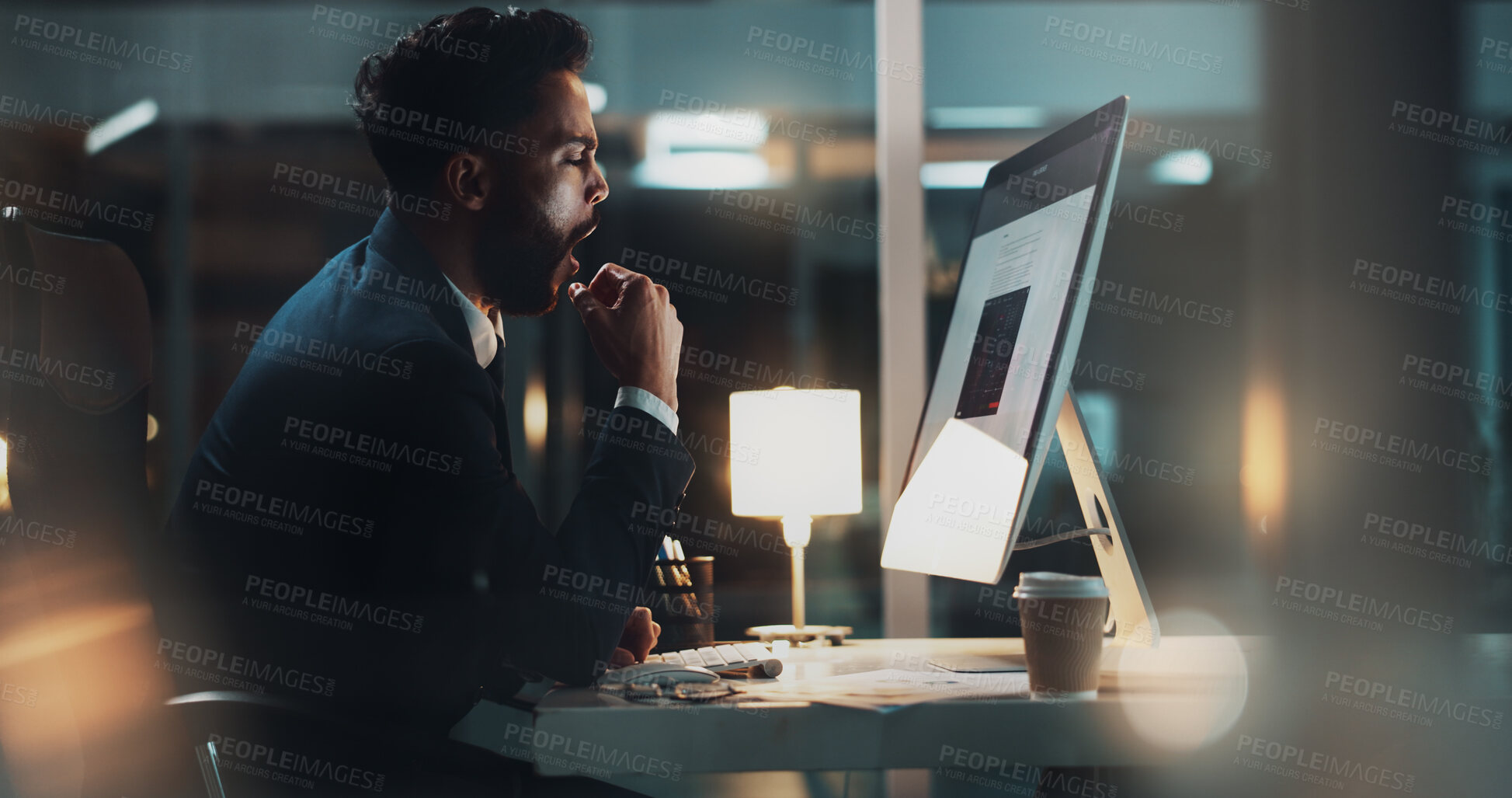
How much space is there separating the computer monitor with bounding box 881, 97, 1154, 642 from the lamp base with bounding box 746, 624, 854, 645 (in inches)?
12.2

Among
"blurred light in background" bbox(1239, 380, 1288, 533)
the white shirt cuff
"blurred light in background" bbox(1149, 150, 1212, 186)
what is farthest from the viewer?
"blurred light in background" bbox(1149, 150, 1212, 186)

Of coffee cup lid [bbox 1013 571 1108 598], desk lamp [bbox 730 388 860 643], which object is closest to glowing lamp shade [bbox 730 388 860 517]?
desk lamp [bbox 730 388 860 643]

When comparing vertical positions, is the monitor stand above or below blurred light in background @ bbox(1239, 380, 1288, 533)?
below

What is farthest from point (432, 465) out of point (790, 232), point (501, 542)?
point (790, 232)

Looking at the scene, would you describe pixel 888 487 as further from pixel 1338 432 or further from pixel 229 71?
pixel 229 71

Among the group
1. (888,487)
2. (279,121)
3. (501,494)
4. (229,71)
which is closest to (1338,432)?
(888,487)

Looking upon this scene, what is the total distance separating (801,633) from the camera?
175 cm

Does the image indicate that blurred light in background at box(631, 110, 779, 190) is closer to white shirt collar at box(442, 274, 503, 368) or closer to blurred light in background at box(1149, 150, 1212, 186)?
blurred light in background at box(1149, 150, 1212, 186)

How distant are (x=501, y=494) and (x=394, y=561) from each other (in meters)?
0.14

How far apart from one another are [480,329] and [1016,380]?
0.74m

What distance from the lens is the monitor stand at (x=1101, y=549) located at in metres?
1.34

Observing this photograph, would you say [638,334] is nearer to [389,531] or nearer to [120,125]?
[389,531]

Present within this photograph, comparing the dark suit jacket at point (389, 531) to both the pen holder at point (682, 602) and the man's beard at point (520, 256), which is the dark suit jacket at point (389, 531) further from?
the pen holder at point (682, 602)

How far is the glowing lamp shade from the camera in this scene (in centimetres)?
181
